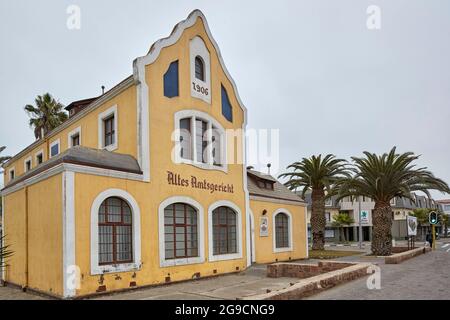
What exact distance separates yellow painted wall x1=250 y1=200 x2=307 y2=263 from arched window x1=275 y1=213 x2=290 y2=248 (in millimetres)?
489

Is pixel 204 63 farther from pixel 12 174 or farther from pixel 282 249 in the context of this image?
pixel 12 174

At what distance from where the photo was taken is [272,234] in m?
25.0

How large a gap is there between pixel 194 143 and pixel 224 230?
14.6 feet

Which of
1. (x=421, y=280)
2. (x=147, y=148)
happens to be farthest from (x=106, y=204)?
(x=421, y=280)

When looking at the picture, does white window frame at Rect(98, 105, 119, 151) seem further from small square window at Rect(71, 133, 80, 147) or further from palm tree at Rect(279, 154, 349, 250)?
palm tree at Rect(279, 154, 349, 250)

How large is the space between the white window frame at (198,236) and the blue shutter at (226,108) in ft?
16.5

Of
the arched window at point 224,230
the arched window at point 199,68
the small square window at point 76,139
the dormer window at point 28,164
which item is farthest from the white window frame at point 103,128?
the dormer window at point 28,164

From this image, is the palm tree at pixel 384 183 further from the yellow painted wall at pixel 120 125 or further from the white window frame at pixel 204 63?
the yellow painted wall at pixel 120 125

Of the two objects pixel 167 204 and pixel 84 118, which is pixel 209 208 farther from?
pixel 84 118

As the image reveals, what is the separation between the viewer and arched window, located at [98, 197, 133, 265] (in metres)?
14.1

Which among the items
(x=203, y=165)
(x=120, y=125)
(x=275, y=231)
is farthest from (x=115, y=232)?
(x=275, y=231)
